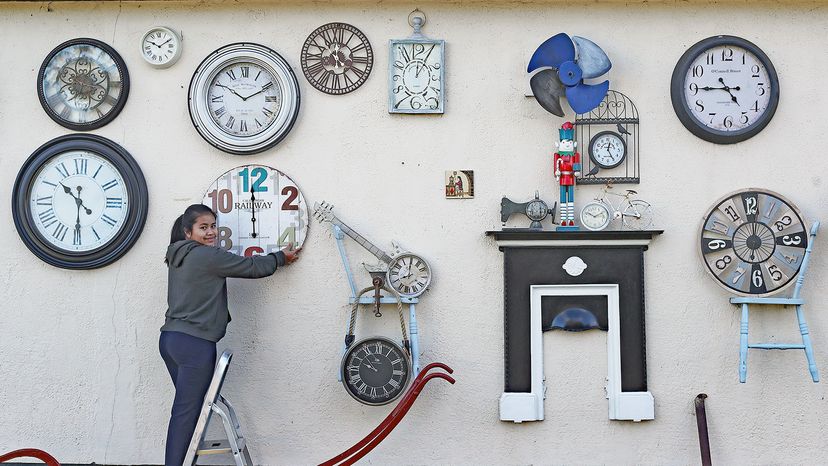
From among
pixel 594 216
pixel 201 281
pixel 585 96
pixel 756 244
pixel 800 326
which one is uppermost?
pixel 585 96

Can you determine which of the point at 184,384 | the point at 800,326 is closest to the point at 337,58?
the point at 184,384

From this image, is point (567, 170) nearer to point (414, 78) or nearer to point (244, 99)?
point (414, 78)

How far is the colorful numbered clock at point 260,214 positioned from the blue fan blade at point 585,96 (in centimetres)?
172

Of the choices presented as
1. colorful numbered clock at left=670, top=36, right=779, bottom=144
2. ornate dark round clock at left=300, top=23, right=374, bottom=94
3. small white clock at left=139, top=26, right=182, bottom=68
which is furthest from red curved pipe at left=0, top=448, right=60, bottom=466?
colorful numbered clock at left=670, top=36, right=779, bottom=144

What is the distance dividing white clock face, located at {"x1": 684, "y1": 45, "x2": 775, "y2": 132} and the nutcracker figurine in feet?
2.53

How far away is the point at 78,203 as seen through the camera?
5.91m

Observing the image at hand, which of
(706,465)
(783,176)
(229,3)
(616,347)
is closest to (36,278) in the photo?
(229,3)

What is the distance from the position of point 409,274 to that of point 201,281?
1.23 metres

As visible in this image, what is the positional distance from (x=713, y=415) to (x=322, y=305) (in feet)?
8.08

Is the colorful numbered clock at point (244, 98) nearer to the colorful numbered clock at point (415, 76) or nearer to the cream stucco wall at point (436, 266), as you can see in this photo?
the cream stucco wall at point (436, 266)

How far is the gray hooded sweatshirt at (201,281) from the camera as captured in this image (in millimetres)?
5438

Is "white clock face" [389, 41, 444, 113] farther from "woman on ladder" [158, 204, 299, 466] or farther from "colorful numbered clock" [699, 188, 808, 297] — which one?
"colorful numbered clock" [699, 188, 808, 297]

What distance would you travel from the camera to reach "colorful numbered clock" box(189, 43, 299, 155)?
5848 mm

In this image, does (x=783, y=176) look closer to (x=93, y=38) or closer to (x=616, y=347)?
(x=616, y=347)
